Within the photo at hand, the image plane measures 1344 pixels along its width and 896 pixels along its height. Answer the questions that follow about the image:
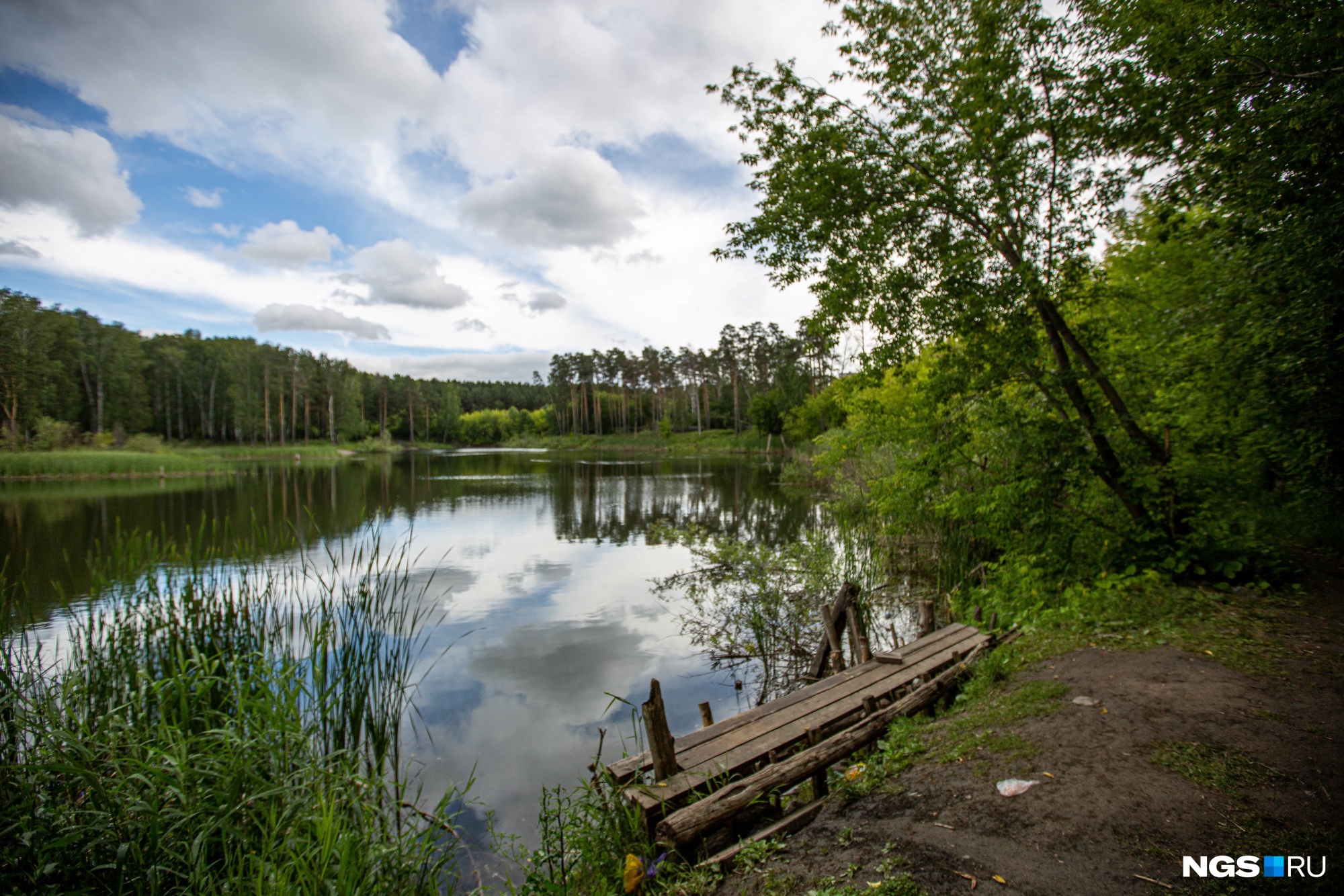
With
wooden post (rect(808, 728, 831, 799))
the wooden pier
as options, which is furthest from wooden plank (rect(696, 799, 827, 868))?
wooden post (rect(808, 728, 831, 799))

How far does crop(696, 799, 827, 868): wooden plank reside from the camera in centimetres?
368

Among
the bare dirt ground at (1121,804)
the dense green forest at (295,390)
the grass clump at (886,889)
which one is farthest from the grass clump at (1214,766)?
the dense green forest at (295,390)

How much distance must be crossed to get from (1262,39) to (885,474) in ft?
39.0

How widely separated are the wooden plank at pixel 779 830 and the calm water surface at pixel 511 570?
219cm

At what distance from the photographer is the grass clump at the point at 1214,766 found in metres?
3.54

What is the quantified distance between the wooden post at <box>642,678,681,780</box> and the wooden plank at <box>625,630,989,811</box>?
0.27 ft

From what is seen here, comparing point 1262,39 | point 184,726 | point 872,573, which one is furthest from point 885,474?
point 184,726

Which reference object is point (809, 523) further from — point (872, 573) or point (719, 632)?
point (719, 632)

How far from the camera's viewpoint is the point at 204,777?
12.9 ft

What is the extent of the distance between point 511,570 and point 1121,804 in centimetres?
1291

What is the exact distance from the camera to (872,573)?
35.1ft

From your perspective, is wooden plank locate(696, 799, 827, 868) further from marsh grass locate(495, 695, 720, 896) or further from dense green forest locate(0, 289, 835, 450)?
dense green forest locate(0, 289, 835, 450)

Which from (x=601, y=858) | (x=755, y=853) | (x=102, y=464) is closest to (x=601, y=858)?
(x=601, y=858)

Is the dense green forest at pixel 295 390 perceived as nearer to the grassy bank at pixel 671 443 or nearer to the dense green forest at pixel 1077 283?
the grassy bank at pixel 671 443
